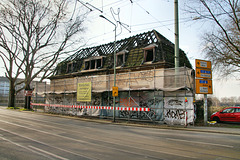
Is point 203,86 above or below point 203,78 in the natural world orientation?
below

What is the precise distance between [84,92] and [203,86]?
12723 mm

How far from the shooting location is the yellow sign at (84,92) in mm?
20945

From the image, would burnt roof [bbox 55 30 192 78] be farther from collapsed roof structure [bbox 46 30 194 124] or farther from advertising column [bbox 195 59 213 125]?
advertising column [bbox 195 59 213 125]

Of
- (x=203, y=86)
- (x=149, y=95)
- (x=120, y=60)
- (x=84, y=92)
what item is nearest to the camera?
(x=203, y=86)

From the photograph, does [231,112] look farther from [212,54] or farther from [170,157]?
[170,157]

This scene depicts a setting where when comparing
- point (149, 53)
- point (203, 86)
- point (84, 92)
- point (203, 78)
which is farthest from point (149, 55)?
point (84, 92)

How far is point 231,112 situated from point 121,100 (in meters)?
10.2

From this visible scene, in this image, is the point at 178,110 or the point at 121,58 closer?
the point at 178,110

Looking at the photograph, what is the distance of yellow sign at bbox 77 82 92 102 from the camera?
68.7 feet

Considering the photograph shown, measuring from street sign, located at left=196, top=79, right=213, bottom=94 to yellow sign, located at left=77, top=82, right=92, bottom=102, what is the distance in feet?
37.2

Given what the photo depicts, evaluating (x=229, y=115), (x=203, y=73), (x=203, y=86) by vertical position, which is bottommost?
(x=229, y=115)

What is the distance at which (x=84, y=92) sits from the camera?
21.5 m

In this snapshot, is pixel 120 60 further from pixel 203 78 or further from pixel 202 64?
pixel 203 78

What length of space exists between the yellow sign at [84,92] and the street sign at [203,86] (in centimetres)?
1132
